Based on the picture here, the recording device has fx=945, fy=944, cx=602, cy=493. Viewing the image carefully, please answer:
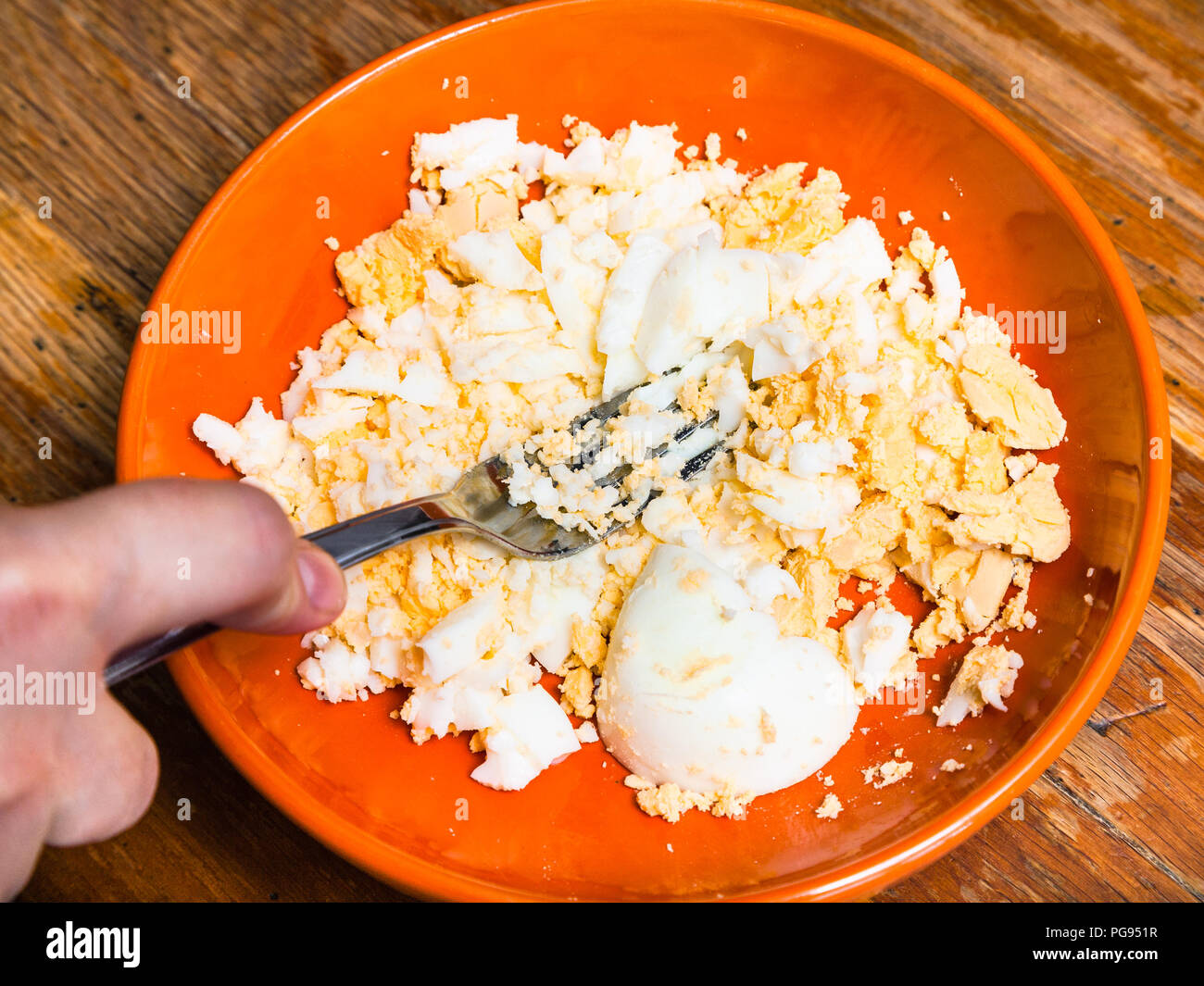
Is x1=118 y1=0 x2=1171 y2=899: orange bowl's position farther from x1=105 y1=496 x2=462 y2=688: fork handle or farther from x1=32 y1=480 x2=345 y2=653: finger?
x1=32 y1=480 x2=345 y2=653: finger

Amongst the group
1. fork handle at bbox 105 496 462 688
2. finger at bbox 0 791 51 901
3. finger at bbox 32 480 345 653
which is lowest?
finger at bbox 0 791 51 901

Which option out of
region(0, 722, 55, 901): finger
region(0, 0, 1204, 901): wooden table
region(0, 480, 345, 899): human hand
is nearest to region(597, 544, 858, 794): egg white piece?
region(0, 0, 1204, 901): wooden table

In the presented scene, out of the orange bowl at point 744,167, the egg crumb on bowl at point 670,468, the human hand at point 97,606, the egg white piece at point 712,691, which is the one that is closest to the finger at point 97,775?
the human hand at point 97,606

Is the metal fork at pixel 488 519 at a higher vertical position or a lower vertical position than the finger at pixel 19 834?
higher

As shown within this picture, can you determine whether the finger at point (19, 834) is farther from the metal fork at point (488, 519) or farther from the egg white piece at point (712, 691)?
the egg white piece at point (712, 691)

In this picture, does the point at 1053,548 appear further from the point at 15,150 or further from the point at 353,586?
the point at 15,150

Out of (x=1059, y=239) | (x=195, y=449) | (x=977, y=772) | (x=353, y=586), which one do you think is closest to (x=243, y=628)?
(x=353, y=586)
